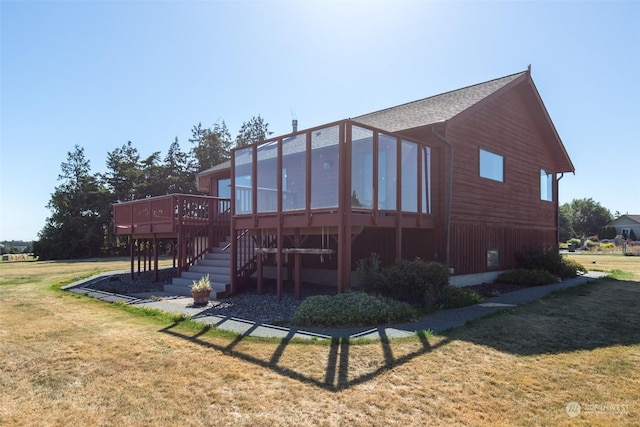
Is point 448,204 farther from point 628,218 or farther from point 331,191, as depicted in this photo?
point 628,218

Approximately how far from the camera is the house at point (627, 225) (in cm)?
5681

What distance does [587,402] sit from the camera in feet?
12.3

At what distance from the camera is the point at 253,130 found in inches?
1993

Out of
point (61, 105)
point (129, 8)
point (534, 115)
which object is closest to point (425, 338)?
point (129, 8)

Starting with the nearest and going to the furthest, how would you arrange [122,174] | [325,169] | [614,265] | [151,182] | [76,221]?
[325,169], [614,265], [76,221], [151,182], [122,174]

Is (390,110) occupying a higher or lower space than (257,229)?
higher

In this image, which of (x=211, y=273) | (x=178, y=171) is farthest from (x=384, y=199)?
(x=178, y=171)

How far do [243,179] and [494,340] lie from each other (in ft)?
23.9

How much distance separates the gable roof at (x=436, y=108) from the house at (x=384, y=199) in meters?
0.07

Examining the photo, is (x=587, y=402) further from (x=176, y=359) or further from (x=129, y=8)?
(x=129, y=8)

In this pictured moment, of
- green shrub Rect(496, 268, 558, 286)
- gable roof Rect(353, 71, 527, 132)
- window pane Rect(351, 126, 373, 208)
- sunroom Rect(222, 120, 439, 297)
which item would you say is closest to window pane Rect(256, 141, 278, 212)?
sunroom Rect(222, 120, 439, 297)

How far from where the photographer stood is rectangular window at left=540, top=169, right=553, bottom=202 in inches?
629

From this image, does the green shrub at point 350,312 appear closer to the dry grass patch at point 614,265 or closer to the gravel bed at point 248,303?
the gravel bed at point 248,303

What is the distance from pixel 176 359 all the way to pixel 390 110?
40.7 ft
